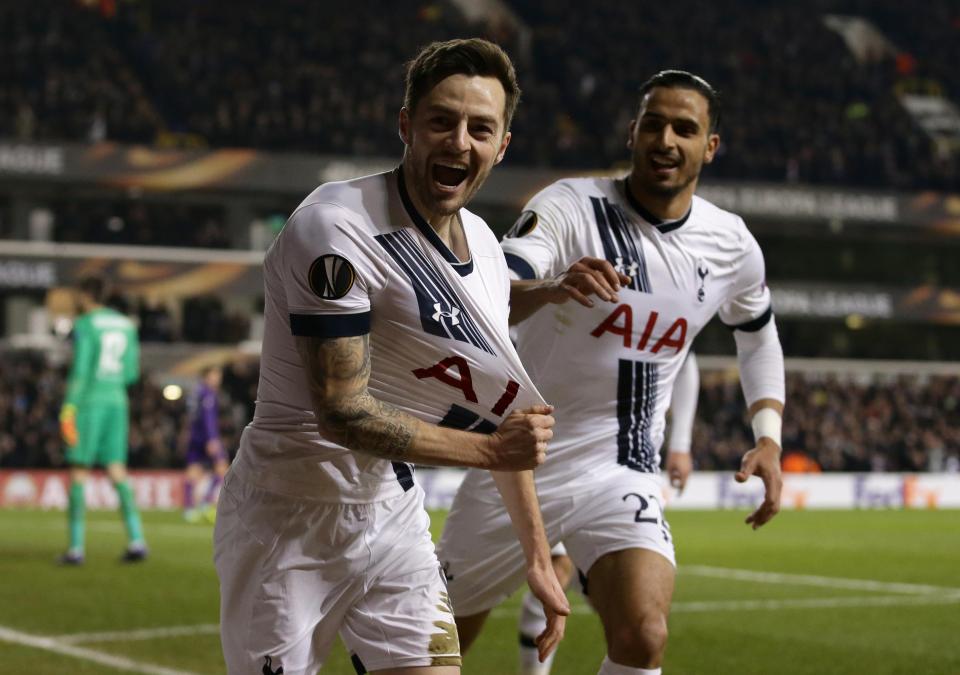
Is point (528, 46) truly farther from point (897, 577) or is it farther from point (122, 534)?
point (897, 577)

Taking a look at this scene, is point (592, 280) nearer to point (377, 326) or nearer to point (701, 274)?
point (377, 326)

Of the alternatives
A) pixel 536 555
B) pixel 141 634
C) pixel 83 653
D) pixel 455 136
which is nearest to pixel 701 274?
pixel 536 555

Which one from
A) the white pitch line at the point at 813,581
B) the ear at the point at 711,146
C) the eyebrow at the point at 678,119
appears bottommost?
the white pitch line at the point at 813,581

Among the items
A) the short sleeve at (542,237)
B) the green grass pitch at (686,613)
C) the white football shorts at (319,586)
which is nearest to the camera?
the white football shorts at (319,586)

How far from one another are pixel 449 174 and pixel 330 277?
392 mm

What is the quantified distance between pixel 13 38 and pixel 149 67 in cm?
334

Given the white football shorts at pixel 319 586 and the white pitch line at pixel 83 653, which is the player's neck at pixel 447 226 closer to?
the white football shorts at pixel 319 586

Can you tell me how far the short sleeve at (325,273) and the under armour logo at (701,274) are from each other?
7.41 ft

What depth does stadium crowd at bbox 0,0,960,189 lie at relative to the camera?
33.1m

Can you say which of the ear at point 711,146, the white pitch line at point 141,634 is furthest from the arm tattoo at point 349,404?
the white pitch line at point 141,634

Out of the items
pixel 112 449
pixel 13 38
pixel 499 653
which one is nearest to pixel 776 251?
pixel 13 38

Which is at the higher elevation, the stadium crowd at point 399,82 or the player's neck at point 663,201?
the player's neck at point 663,201

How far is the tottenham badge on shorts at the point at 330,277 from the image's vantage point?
319cm

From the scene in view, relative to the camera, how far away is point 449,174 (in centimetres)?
335
